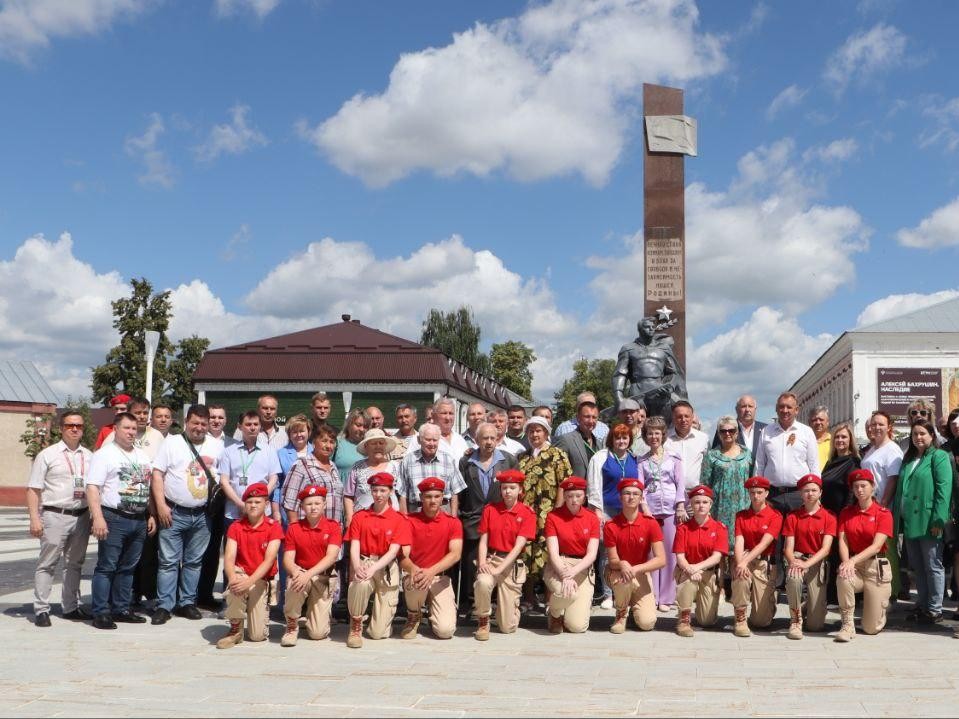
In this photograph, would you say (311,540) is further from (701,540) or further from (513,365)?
(513,365)

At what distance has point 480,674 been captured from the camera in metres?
5.49

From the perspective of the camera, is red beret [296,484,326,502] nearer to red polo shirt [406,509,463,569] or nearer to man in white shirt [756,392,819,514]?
red polo shirt [406,509,463,569]

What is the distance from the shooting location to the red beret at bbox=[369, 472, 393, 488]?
6.67 meters

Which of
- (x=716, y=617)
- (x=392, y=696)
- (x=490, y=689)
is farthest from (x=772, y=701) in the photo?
(x=716, y=617)

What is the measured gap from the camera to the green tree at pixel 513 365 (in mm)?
65812

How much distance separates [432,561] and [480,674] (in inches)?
57.7

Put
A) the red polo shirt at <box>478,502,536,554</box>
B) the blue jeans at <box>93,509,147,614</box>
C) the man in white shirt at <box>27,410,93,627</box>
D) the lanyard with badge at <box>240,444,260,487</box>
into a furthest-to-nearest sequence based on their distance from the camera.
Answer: the lanyard with badge at <box>240,444,260,487</box> < the man in white shirt at <box>27,410,93,627</box> < the blue jeans at <box>93,509,147,614</box> < the red polo shirt at <box>478,502,536,554</box>

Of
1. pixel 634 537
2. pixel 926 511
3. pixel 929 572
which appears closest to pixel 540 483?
pixel 634 537

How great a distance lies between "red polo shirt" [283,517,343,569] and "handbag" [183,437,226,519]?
3.83 feet

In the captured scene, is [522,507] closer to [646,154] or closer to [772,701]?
[772,701]

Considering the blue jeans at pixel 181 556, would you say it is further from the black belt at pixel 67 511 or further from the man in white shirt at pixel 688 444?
the man in white shirt at pixel 688 444

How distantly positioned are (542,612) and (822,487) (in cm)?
241

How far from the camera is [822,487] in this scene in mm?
7824

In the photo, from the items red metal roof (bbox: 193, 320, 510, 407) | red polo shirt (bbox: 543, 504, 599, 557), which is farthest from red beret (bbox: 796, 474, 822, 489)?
red metal roof (bbox: 193, 320, 510, 407)
